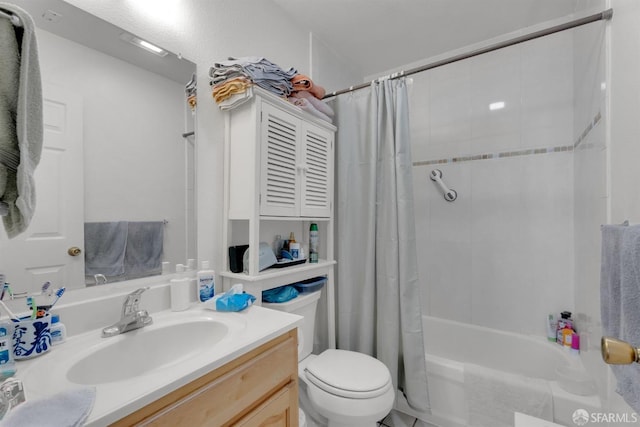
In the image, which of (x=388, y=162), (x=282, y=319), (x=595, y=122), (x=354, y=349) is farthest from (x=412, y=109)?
(x=282, y=319)

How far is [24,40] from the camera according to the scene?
1.89ft

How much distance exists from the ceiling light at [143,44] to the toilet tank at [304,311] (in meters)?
1.22

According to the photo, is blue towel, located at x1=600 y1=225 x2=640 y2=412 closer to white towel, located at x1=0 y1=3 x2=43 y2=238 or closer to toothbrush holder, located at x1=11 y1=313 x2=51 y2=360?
white towel, located at x1=0 y1=3 x2=43 y2=238

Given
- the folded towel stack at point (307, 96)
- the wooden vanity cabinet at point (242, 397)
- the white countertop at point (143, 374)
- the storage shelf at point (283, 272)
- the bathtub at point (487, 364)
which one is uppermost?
the folded towel stack at point (307, 96)

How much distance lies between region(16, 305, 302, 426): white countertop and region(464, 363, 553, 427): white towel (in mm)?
1078

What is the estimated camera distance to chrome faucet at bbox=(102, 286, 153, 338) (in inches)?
37.2

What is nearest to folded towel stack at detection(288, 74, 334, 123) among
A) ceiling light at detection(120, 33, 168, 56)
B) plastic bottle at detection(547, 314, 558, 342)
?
ceiling light at detection(120, 33, 168, 56)

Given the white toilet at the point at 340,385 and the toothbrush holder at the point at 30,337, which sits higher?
the toothbrush holder at the point at 30,337

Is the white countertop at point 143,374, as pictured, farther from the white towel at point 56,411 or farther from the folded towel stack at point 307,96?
the folded towel stack at point 307,96

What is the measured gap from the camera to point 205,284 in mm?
1269

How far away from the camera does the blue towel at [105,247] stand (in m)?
1.00

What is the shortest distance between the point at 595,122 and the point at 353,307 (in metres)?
1.57

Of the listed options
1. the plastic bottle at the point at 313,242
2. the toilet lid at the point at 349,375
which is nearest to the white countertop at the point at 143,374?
the toilet lid at the point at 349,375

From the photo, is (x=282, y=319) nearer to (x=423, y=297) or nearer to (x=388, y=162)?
(x=388, y=162)
